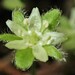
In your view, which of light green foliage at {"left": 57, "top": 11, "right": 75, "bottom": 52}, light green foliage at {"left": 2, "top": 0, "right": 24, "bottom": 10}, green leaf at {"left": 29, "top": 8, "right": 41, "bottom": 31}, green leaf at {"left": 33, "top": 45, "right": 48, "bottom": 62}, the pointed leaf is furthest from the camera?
light green foliage at {"left": 2, "top": 0, "right": 24, "bottom": 10}

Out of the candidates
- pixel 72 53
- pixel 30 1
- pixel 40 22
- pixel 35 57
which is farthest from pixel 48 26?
pixel 30 1

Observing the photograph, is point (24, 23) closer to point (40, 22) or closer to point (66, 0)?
point (40, 22)

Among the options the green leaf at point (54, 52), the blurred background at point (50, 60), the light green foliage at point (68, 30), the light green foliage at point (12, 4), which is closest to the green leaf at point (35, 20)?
the green leaf at point (54, 52)

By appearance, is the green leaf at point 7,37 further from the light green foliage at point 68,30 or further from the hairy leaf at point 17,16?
the light green foliage at point 68,30

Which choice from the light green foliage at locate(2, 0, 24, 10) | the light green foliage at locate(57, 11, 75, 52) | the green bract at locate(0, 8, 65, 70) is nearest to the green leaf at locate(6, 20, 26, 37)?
the green bract at locate(0, 8, 65, 70)

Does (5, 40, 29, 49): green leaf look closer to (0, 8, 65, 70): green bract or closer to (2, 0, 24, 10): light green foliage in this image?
(0, 8, 65, 70): green bract

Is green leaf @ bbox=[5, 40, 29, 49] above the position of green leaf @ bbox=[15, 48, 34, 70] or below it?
above

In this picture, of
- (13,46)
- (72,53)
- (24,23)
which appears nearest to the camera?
(13,46)
